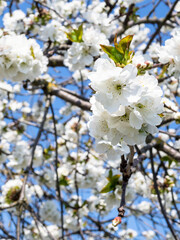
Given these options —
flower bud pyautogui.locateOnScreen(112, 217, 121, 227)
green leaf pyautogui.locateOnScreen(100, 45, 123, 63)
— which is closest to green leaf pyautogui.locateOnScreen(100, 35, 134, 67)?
green leaf pyautogui.locateOnScreen(100, 45, 123, 63)

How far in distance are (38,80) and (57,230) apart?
2.41 metres

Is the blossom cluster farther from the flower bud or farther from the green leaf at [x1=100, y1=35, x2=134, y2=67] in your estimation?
the flower bud

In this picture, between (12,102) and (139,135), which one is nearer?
(139,135)

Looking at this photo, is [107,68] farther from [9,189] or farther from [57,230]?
[57,230]

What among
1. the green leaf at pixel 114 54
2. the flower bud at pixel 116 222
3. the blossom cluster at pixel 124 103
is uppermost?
the green leaf at pixel 114 54

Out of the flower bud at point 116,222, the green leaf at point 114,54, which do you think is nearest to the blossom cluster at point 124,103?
the green leaf at point 114,54

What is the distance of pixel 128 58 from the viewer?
2.85 feet

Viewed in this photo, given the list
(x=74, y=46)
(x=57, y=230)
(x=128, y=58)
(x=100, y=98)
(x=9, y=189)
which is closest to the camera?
(x=100, y=98)

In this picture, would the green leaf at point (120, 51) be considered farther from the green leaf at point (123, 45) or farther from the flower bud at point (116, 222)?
the flower bud at point (116, 222)

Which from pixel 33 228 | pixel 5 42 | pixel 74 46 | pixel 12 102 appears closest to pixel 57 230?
pixel 33 228

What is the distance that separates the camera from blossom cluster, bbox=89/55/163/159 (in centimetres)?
75

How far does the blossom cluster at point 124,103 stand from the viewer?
750mm

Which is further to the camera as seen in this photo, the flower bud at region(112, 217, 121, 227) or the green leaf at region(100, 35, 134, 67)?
the green leaf at region(100, 35, 134, 67)

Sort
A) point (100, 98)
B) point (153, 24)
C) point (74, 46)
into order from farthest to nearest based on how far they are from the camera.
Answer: point (153, 24)
point (74, 46)
point (100, 98)
